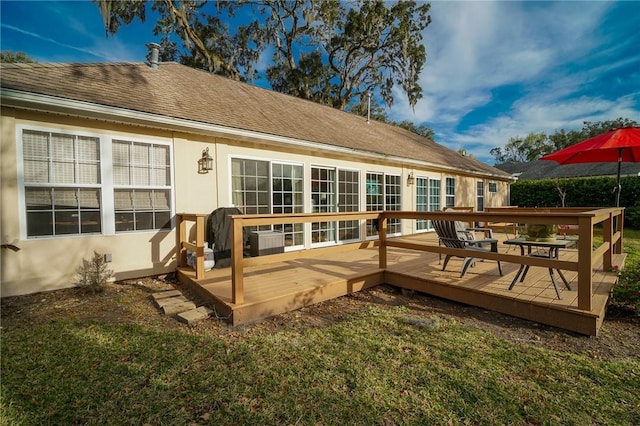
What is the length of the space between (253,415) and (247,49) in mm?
19794

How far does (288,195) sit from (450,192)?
25.4ft

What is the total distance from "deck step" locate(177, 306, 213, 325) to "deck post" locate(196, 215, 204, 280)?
0.94 meters

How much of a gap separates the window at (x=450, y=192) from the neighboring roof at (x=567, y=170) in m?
13.3

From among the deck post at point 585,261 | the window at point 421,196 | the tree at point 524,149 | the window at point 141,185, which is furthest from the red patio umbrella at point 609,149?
the tree at point 524,149

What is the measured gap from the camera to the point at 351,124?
10852mm

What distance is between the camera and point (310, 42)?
18312mm

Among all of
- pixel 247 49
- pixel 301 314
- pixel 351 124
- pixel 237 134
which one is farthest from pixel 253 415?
pixel 247 49

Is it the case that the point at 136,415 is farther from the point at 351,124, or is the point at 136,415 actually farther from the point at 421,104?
the point at 421,104

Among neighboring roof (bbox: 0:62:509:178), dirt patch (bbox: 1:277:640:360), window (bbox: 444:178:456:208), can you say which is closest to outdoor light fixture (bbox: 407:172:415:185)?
neighboring roof (bbox: 0:62:509:178)

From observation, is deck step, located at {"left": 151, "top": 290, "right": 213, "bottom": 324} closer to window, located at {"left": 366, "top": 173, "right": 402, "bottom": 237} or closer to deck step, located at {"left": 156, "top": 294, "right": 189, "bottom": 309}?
deck step, located at {"left": 156, "top": 294, "right": 189, "bottom": 309}

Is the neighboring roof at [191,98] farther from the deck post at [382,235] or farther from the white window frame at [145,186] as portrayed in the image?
the deck post at [382,235]

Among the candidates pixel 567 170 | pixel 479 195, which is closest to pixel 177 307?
pixel 479 195

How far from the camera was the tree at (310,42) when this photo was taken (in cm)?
1587

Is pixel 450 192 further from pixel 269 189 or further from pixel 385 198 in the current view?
pixel 269 189
